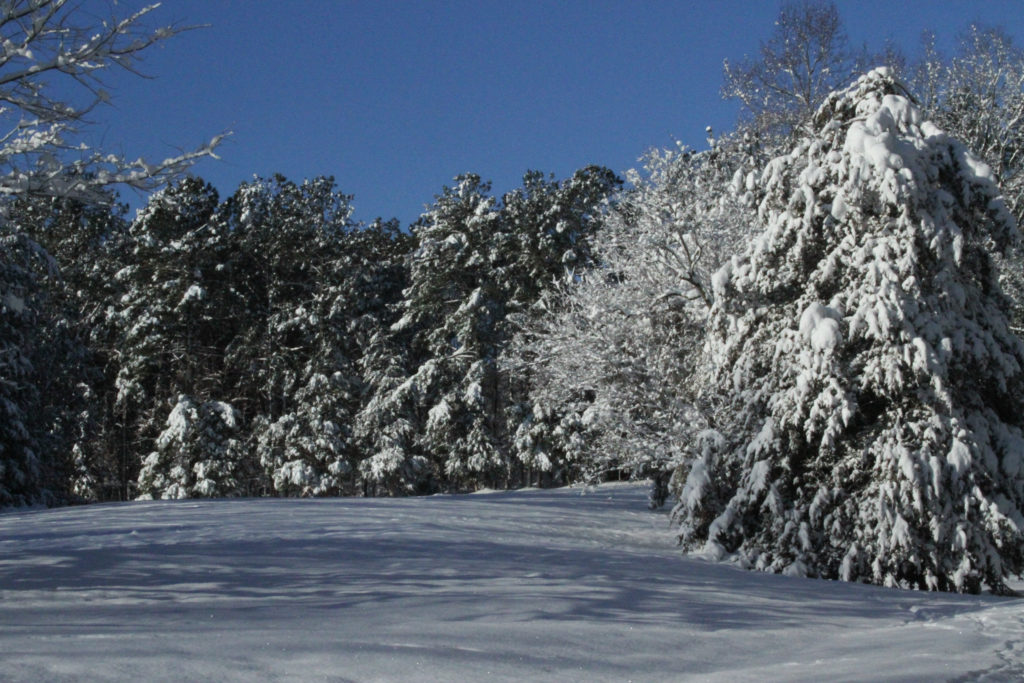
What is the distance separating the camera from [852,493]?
37.3 ft

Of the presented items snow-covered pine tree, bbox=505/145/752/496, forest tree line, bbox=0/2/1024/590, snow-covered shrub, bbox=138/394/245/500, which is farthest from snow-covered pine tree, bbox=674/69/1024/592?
snow-covered shrub, bbox=138/394/245/500

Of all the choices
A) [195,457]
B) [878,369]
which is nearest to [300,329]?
[195,457]

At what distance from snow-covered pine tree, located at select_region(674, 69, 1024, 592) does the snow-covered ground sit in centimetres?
85

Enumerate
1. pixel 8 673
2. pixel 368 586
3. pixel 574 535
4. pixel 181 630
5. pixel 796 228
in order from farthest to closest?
pixel 574 535, pixel 796 228, pixel 368 586, pixel 181 630, pixel 8 673

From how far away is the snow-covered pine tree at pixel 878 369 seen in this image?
10.8 m

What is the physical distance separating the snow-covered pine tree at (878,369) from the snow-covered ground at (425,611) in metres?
0.85

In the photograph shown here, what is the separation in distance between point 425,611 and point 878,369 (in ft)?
22.2

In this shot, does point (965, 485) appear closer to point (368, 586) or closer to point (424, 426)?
point (368, 586)

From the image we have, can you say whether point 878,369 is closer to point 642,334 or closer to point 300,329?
point 642,334

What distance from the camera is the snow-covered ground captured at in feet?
18.2

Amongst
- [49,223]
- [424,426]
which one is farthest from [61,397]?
[424,426]

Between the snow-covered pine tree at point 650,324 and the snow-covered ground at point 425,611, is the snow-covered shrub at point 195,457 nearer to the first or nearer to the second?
the snow-covered pine tree at point 650,324

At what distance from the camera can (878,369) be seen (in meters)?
11.0

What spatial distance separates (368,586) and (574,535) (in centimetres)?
573
